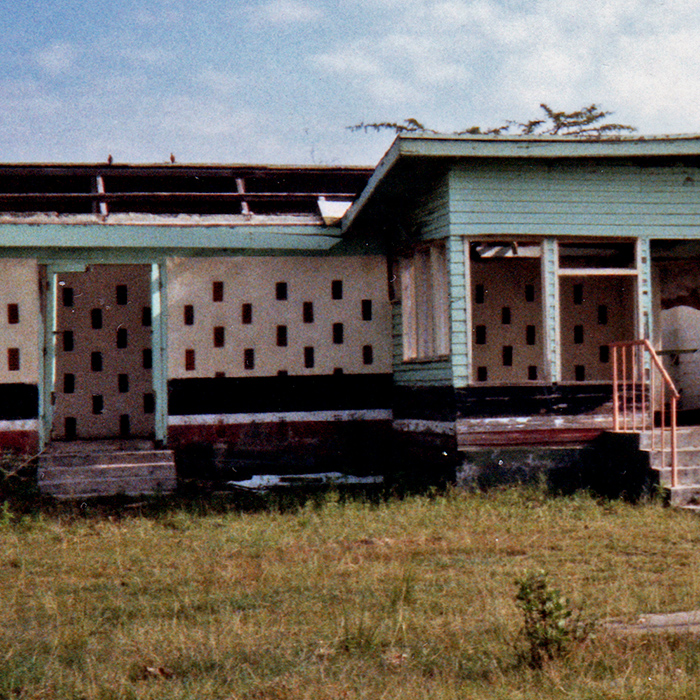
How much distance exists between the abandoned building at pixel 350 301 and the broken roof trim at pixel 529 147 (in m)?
0.03

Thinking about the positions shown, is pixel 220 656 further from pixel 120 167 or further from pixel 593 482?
pixel 120 167

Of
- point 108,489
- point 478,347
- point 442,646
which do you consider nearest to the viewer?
point 442,646

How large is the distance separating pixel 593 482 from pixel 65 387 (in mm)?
8012

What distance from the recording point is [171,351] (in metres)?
13.4

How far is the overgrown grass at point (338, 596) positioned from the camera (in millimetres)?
4691

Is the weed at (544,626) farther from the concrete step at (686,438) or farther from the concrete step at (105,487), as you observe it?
the concrete step at (105,487)

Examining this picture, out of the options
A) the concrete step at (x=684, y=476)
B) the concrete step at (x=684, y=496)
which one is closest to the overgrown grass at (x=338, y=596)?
the concrete step at (x=684, y=496)

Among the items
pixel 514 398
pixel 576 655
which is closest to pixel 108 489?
pixel 514 398

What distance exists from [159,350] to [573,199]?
5.73 m

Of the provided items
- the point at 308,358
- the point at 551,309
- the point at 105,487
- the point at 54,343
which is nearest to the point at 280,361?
the point at 308,358

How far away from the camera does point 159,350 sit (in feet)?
43.7

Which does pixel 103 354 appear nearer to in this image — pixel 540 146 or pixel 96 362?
pixel 96 362

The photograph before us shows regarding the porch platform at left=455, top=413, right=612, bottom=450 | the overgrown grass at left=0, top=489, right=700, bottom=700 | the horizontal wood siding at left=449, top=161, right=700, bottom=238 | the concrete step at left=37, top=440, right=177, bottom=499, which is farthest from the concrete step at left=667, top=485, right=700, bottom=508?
the concrete step at left=37, top=440, right=177, bottom=499

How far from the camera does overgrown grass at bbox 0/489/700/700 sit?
4691 mm
